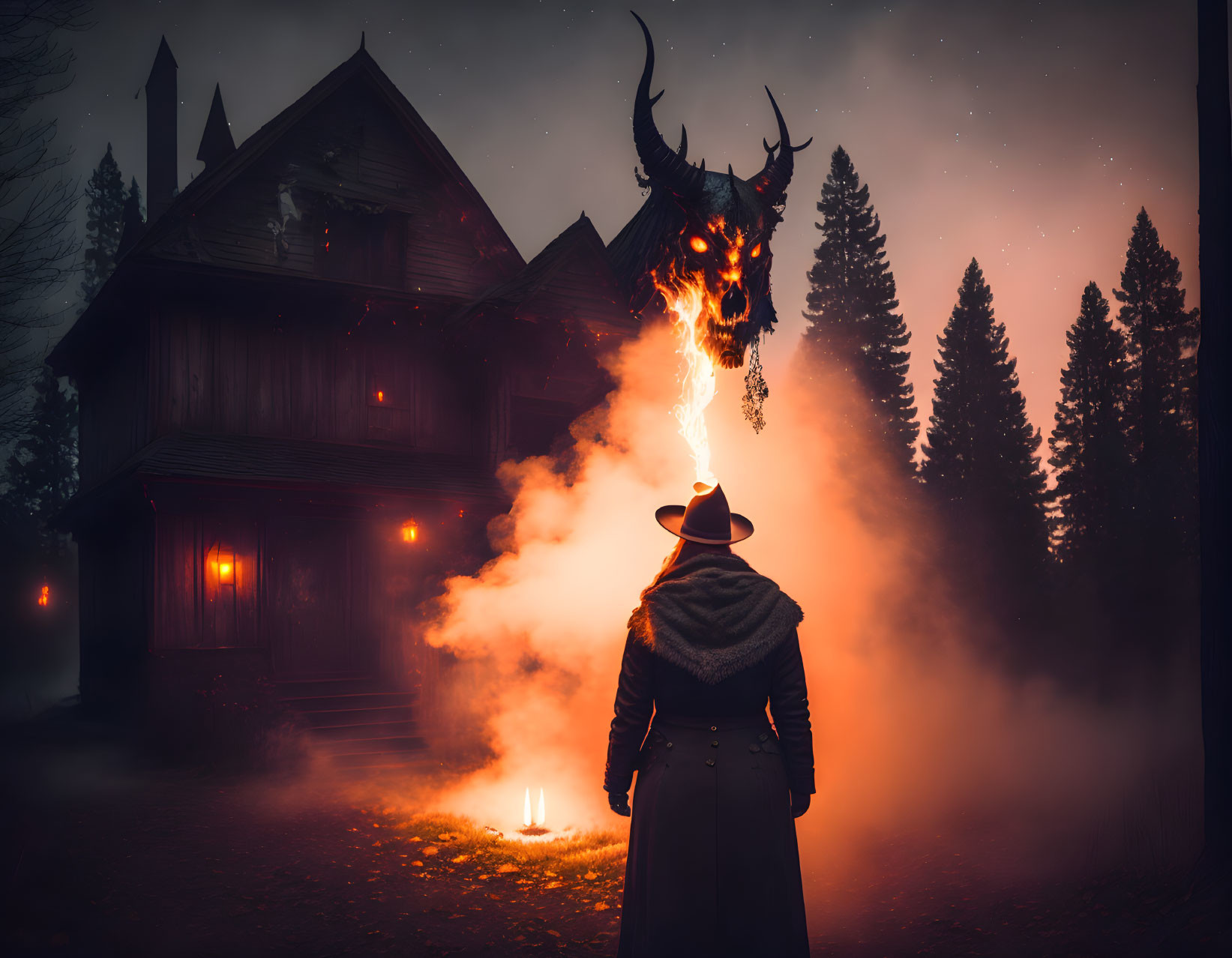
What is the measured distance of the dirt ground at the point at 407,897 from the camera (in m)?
5.95

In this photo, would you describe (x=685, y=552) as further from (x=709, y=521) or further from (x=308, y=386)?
(x=308, y=386)

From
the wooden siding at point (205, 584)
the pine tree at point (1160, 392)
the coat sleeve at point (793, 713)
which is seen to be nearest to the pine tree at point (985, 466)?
the pine tree at point (1160, 392)

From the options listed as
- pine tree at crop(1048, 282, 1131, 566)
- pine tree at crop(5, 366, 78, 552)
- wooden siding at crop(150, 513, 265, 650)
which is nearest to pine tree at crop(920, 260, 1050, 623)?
pine tree at crop(1048, 282, 1131, 566)

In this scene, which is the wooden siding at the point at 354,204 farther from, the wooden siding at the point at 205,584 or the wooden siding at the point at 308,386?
the wooden siding at the point at 205,584

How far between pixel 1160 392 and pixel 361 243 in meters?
32.5

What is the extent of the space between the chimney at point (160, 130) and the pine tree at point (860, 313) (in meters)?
24.9

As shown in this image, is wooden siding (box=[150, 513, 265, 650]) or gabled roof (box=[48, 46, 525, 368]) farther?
gabled roof (box=[48, 46, 525, 368])

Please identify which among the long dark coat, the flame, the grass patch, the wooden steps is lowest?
the grass patch

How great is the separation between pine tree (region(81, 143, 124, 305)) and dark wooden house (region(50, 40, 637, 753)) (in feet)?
86.4

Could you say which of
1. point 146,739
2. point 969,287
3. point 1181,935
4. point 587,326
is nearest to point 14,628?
point 146,739

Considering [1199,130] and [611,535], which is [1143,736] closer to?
[611,535]

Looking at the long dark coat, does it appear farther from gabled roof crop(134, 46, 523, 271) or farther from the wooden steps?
gabled roof crop(134, 46, 523, 271)

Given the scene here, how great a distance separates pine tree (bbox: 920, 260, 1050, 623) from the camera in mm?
33938

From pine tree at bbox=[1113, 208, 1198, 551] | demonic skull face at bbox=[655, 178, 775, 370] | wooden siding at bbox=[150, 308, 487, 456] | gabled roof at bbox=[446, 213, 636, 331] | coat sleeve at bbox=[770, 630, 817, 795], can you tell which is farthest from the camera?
pine tree at bbox=[1113, 208, 1198, 551]
